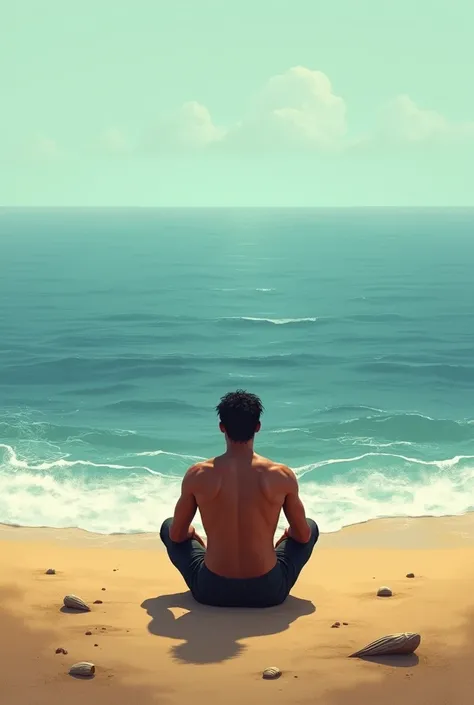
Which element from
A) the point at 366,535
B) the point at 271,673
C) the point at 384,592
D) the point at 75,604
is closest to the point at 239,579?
the point at 75,604

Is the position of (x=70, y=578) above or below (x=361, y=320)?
below

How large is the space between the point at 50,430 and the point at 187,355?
15.4m

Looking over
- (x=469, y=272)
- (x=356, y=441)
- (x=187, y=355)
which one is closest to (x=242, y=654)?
(x=356, y=441)

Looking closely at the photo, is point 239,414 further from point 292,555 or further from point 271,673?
point 271,673

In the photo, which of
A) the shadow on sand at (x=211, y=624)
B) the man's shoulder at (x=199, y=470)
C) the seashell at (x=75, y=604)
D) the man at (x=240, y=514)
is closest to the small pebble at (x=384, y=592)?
the shadow on sand at (x=211, y=624)

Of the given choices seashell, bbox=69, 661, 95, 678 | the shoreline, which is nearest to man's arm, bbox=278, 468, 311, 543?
seashell, bbox=69, 661, 95, 678

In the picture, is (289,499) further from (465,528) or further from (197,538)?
(465,528)

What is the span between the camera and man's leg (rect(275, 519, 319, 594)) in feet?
24.6

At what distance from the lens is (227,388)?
31.6 metres

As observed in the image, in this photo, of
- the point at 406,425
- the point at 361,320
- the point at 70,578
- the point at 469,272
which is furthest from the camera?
the point at 469,272

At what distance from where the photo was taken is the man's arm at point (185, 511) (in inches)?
286

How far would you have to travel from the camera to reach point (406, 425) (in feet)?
78.4

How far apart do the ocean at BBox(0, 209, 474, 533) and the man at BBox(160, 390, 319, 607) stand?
7.64 m

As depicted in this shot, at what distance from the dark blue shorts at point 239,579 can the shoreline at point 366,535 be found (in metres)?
6.24
